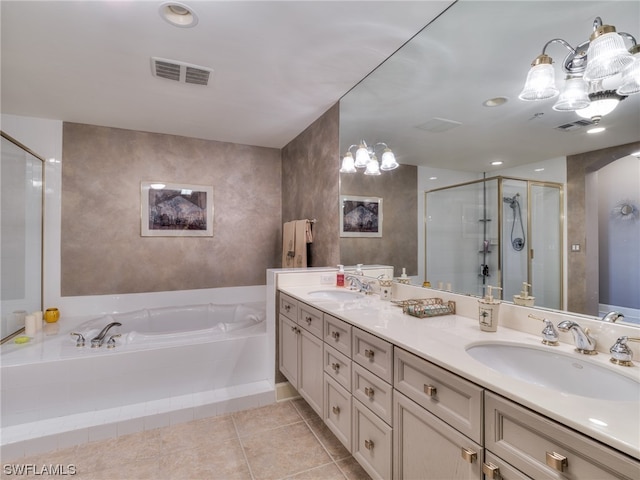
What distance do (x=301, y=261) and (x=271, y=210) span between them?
1.09 metres

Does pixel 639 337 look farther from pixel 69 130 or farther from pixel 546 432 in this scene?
pixel 69 130

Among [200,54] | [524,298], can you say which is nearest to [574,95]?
[524,298]

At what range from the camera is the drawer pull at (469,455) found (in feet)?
2.85

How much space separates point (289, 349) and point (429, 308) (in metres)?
1.11

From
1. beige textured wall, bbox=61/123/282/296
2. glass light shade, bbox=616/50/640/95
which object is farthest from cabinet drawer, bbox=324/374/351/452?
beige textured wall, bbox=61/123/282/296

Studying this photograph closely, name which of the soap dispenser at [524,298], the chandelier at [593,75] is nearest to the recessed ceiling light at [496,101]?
the chandelier at [593,75]

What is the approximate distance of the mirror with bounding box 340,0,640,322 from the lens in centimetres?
108

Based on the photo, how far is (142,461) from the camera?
1.78m

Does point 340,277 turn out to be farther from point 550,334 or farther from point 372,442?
point 550,334

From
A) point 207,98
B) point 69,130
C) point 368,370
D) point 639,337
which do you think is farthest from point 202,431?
point 69,130

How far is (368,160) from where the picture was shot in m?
2.34

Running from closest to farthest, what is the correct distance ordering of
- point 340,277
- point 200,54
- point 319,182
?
point 200,54 → point 340,277 → point 319,182

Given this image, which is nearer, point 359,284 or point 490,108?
point 490,108

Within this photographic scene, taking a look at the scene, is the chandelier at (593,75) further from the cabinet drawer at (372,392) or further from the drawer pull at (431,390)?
the cabinet drawer at (372,392)
